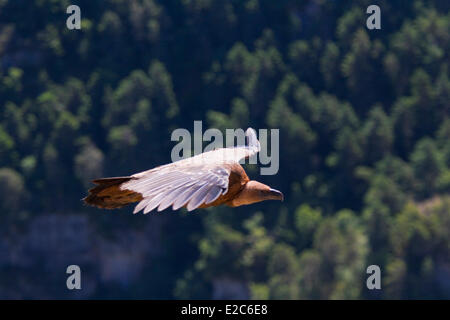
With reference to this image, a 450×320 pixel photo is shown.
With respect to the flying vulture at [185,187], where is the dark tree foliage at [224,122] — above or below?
above

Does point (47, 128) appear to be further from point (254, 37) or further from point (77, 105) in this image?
point (254, 37)

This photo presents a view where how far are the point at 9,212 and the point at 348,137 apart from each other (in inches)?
677

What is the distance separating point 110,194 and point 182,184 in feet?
2.72

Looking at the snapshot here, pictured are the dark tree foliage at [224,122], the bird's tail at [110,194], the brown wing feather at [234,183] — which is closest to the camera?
the bird's tail at [110,194]

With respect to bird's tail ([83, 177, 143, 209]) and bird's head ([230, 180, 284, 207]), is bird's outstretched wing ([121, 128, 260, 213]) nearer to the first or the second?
bird's tail ([83, 177, 143, 209])

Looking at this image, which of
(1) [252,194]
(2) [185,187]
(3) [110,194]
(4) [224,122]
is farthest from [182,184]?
(4) [224,122]

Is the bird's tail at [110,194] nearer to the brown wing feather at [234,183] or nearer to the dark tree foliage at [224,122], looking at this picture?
the brown wing feather at [234,183]

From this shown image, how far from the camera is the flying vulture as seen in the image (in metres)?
7.50

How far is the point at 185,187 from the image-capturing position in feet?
25.1

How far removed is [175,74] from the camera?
2128 inches

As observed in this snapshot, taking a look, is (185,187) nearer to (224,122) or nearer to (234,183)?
(234,183)

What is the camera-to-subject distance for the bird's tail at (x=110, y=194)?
8.08 metres

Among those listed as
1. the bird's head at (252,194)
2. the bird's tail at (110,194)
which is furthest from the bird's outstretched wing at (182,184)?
the bird's head at (252,194)
